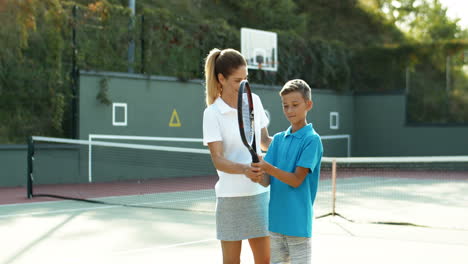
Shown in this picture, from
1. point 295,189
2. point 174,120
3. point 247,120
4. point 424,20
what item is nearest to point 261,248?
Result: point 295,189

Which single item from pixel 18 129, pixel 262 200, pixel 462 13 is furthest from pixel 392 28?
pixel 262 200

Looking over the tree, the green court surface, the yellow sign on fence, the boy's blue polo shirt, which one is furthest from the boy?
the tree

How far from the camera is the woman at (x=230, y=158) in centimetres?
297

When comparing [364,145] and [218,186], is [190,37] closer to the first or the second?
[364,145]

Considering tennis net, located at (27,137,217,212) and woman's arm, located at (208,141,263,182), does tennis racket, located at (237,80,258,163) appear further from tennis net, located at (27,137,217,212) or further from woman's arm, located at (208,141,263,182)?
tennis net, located at (27,137,217,212)

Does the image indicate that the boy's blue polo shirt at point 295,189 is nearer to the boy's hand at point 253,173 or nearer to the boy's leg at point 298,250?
the boy's leg at point 298,250

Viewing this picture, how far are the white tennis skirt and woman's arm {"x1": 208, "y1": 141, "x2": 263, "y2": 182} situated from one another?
0.23 meters

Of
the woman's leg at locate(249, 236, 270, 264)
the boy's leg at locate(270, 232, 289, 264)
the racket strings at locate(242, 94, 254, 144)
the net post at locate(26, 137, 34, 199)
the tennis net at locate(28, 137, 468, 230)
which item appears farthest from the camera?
the net post at locate(26, 137, 34, 199)

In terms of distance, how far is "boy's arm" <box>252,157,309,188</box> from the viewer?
2.79 meters

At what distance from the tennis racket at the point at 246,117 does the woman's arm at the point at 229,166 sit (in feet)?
0.21

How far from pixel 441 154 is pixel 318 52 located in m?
4.78

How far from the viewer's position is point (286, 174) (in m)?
2.87

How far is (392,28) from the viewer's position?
3266 cm

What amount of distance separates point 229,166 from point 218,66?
48 centimetres
